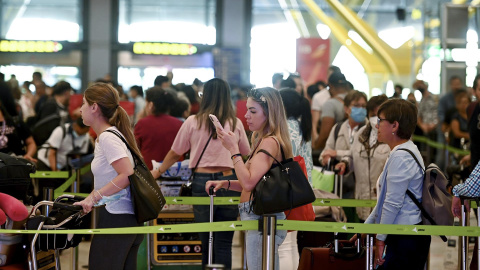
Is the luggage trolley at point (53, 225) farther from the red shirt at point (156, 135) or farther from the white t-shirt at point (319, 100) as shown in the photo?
the white t-shirt at point (319, 100)

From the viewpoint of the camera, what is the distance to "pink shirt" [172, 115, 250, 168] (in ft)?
19.2

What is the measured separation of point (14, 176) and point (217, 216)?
1544 mm

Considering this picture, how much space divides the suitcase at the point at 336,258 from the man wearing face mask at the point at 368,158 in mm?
1954

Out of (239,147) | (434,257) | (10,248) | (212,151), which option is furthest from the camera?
(434,257)

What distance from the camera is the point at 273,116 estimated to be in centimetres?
448

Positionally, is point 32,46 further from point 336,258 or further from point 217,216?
point 336,258

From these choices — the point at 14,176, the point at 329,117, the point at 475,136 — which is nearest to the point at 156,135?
the point at 329,117

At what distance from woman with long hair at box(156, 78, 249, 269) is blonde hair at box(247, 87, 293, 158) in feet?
4.41

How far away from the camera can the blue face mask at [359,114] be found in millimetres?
7410

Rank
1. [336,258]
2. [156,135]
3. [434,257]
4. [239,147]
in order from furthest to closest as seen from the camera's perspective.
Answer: [434,257], [156,135], [239,147], [336,258]

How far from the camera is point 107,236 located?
4.39 meters

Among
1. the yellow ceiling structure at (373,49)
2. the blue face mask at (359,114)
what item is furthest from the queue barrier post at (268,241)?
the yellow ceiling structure at (373,49)

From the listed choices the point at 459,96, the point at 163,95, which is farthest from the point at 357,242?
the point at 459,96

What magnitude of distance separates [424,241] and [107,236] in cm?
174
